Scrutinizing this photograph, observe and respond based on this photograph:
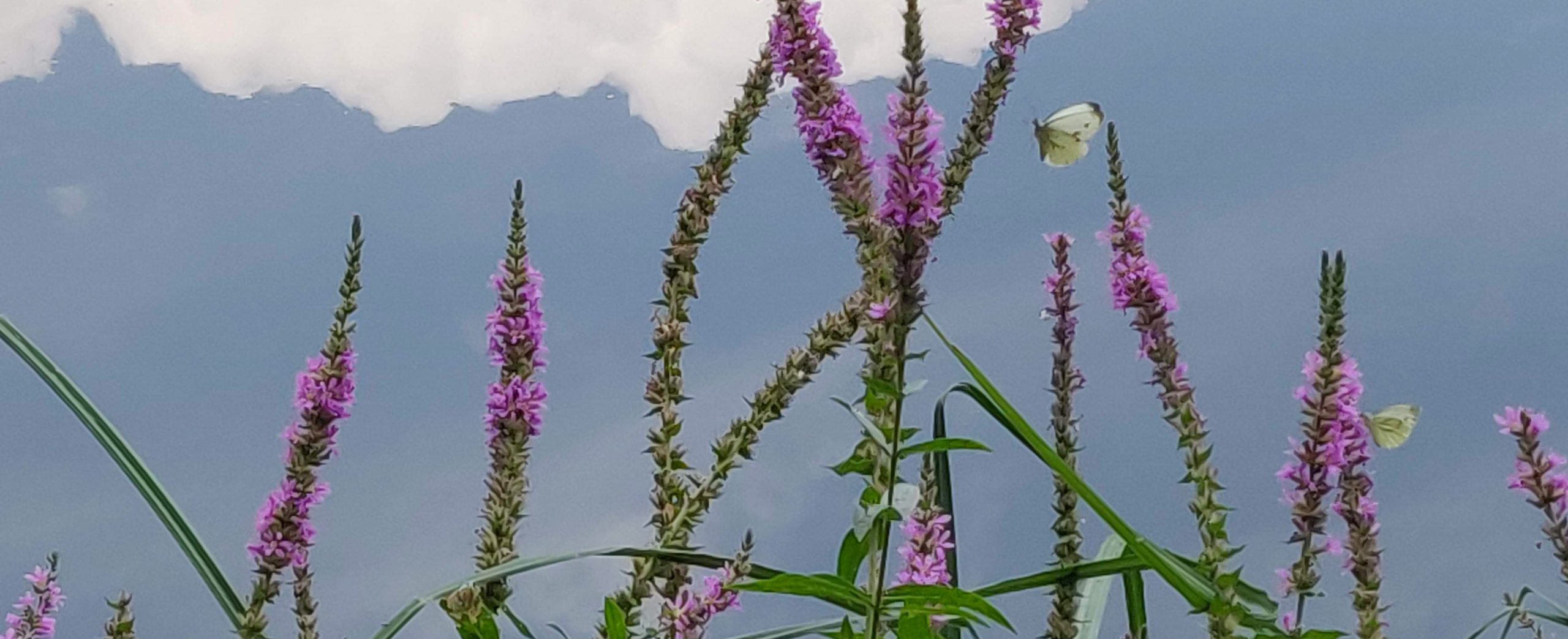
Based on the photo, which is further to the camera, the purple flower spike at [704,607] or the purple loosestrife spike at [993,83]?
the purple loosestrife spike at [993,83]

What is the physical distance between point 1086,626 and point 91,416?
1.18 meters

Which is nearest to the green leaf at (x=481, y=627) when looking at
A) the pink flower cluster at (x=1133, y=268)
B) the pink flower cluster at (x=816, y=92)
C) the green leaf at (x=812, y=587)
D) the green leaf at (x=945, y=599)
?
the green leaf at (x=812, y=587)

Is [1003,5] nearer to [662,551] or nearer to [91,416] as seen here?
[662,551]

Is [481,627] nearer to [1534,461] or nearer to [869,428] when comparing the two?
[869,428]

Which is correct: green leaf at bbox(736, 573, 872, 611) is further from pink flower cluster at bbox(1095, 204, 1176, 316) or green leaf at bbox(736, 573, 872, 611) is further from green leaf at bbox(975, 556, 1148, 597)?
pink flower cluster at bbox(1095, 204, 1176, 316)

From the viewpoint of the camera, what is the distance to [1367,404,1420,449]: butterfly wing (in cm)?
158

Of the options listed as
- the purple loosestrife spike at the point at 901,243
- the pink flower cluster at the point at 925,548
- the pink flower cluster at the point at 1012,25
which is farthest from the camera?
the pink flower cluster at the point at 1012,25

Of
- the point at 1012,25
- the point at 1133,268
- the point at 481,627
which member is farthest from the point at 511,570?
the point at 1012,25

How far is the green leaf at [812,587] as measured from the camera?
4.10ft

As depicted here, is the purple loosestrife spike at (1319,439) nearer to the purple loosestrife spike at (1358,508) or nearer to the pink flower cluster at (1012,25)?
the purple loosestrife spike at (1358,508)

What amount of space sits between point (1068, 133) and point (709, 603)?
1.20 meters

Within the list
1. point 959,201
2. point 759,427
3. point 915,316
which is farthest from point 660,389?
point 915,316

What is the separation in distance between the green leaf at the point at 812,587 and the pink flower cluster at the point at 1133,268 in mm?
623

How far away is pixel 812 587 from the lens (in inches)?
50.3
